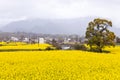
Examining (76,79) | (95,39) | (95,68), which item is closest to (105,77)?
(76,79)

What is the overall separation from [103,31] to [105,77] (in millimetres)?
45775

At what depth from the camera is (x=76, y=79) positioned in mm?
19312

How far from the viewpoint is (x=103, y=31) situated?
6550 centimetres

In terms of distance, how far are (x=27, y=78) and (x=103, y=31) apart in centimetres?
4707

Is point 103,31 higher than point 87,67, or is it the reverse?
point 103,31

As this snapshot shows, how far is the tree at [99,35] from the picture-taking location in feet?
209

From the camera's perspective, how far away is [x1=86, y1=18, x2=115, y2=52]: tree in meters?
63.7

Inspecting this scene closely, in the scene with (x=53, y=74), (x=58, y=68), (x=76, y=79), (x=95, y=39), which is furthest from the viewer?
(x=95, y=39)

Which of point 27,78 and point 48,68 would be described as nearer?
point 27,78

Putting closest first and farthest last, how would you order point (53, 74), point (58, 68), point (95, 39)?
A: point (53, 74) → point (58, 68) → point (95, 39)

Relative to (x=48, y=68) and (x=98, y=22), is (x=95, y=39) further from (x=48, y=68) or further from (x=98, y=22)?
(x=48, y=68)

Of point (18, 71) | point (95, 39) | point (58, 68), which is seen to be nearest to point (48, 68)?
point (58, 68)

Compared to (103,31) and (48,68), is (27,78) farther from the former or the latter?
(103,31)

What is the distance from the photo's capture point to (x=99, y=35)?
64.4 m
